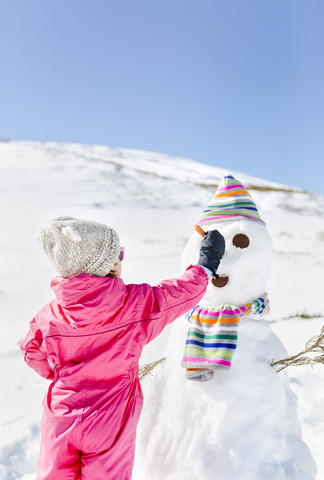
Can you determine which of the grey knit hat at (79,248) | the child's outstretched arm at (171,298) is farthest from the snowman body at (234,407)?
the grey knit hat at (79,248)

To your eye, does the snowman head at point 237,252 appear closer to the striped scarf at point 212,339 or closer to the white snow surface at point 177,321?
the striped scarf at point 212,339

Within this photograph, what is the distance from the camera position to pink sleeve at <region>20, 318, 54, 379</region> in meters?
1.29

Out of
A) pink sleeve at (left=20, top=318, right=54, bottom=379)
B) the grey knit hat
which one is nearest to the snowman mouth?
the grey knit hat

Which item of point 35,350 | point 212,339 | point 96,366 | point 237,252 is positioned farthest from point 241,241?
point 35,350

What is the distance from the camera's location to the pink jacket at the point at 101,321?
1130 mm

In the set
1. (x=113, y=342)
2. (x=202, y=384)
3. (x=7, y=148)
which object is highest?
(x=113, y=342)

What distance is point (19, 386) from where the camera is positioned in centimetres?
248

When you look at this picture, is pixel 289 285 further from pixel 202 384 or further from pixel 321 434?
pixel 202 384

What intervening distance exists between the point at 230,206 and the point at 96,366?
923mm

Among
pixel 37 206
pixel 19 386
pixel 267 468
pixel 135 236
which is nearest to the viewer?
pixel 267 468

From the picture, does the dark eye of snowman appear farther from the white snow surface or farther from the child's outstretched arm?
the white snow surface

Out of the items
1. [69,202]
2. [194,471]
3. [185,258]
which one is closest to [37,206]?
[69,202]

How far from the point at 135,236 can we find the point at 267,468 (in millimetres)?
4510

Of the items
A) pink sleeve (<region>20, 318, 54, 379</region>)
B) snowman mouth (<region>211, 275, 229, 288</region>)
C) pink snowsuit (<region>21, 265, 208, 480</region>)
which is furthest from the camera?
snowman mouth (<region>211, 275, 229, 288</region>)
